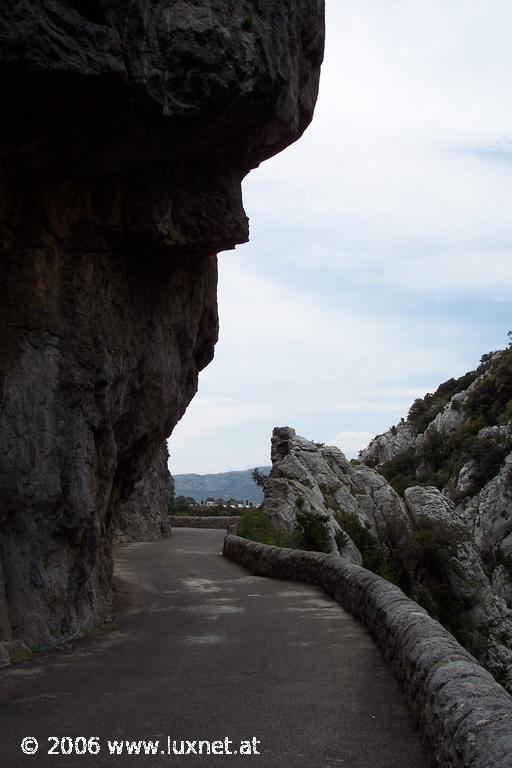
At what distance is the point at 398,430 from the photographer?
81875 millimetres

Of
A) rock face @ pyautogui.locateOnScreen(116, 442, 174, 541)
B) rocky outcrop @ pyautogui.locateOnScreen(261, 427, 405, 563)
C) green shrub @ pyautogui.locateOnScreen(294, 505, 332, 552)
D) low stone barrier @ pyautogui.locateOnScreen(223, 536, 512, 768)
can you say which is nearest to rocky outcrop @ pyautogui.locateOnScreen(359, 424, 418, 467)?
rocky outcrop @ pyautogui.locateOnScreen(261, 427, 405, 563)

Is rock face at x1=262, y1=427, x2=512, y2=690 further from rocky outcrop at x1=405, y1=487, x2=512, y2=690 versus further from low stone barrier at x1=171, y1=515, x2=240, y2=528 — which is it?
low stone barrier at x1=171, y1=515, x2=240, y2=528

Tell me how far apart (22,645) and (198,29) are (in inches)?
330

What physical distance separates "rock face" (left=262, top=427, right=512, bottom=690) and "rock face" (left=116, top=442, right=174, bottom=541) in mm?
6068

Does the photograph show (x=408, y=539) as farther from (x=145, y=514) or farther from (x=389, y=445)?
(x=389, y=445)

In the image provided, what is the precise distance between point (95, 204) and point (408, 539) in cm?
2171

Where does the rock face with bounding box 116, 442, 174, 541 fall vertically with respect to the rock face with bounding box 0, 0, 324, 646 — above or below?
below

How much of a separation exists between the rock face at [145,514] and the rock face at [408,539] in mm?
6068

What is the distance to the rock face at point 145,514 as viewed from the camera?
3453 centimetres

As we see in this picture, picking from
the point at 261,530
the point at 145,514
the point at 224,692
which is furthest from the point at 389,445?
the point at 224,692

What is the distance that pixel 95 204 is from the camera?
12.1m

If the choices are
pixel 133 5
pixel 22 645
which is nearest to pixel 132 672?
pixel 22 645

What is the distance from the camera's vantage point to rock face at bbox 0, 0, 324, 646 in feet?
29.3

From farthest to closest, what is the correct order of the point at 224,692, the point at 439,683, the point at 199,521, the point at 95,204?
the point at 199,521
the point at 95,204
the point at 224,692
the point at 439,683
